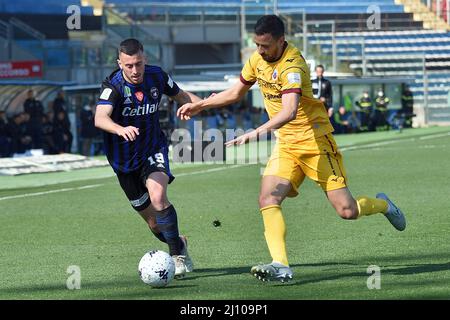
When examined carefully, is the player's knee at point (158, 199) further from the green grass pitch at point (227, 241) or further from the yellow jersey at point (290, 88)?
the yellow jersey at point (290, 88)

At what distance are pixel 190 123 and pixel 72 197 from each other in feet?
52.6

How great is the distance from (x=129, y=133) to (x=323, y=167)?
1650mm

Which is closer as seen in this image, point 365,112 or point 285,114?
point 285,114

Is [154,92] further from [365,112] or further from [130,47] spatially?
[365,112]

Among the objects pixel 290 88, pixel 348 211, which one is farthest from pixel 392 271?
pixel 290 88

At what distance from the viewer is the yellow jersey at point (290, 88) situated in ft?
29.9

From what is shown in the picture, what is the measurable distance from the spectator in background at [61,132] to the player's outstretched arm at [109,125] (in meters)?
20.6

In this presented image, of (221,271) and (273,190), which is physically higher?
(273,190)

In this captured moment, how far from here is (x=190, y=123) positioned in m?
34.4

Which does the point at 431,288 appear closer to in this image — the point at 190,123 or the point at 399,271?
the point at 399,271

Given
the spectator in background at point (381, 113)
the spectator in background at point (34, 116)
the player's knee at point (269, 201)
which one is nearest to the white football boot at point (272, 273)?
the player's knee at point (269, 201)

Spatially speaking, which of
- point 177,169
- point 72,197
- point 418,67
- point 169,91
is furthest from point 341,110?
point 169,91

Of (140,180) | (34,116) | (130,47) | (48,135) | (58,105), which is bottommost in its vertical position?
(140,180)

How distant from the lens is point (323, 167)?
9477 mm
